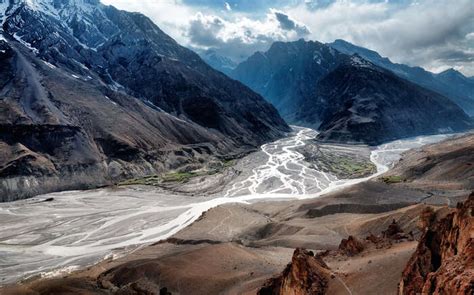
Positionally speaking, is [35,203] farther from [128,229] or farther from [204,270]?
[204,270]

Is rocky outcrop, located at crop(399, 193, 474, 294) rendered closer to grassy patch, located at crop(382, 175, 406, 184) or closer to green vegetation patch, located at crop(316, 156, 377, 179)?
grassy patch, located at crop(382, 175, 406, 184)

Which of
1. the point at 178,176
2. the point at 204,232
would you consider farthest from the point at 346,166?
the point at 204,232

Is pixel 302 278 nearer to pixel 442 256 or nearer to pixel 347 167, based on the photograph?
pixel 442 256

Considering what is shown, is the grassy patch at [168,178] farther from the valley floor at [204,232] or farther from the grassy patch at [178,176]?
the valley floor at [204,232]

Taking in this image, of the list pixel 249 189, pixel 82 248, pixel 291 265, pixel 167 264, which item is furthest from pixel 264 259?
pixel 249 189

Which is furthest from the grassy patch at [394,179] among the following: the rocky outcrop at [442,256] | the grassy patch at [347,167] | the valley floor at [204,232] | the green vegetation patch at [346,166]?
the rocky outcrop at [442,256]

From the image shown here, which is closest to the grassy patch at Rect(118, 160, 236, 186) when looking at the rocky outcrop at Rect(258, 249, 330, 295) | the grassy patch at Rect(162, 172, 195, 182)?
the grassy patch at Rect(162, 172, 195, 182)
